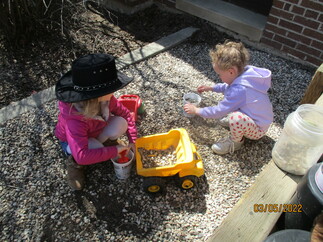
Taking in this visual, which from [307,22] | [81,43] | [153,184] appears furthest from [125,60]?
[307,22]

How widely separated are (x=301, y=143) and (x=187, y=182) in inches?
32.8

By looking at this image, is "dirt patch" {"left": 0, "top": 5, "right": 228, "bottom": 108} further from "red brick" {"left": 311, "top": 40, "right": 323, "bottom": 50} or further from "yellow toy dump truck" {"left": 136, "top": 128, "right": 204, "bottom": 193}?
"yellow toy dump truck" {"left": 136, "top": 128, "right": 204, "bottom": 193}

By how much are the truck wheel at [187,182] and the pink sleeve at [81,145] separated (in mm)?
571

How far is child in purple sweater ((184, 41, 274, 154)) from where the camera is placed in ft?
6.94

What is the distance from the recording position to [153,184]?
1963 mm

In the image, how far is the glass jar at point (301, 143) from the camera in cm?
174

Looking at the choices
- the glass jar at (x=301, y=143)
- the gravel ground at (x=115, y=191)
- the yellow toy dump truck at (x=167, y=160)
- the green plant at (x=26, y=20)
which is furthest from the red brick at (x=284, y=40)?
the green plant at (x=26, y=20)

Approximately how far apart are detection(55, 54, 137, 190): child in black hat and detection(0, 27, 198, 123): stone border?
0.83 metres

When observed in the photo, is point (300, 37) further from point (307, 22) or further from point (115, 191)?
point (115, 191)

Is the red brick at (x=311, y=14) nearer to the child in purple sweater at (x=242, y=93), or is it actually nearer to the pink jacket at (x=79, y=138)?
the child in purple sweater at (x=242, y=93)

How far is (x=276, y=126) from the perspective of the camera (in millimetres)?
2715

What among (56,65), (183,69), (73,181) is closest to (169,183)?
(73,181)

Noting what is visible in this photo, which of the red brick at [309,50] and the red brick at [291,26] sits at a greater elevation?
the red brick at [291,26]

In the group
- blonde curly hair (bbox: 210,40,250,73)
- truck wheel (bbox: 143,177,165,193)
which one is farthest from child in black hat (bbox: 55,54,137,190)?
blonde curly hair (bbox: 210,40,250,73)
